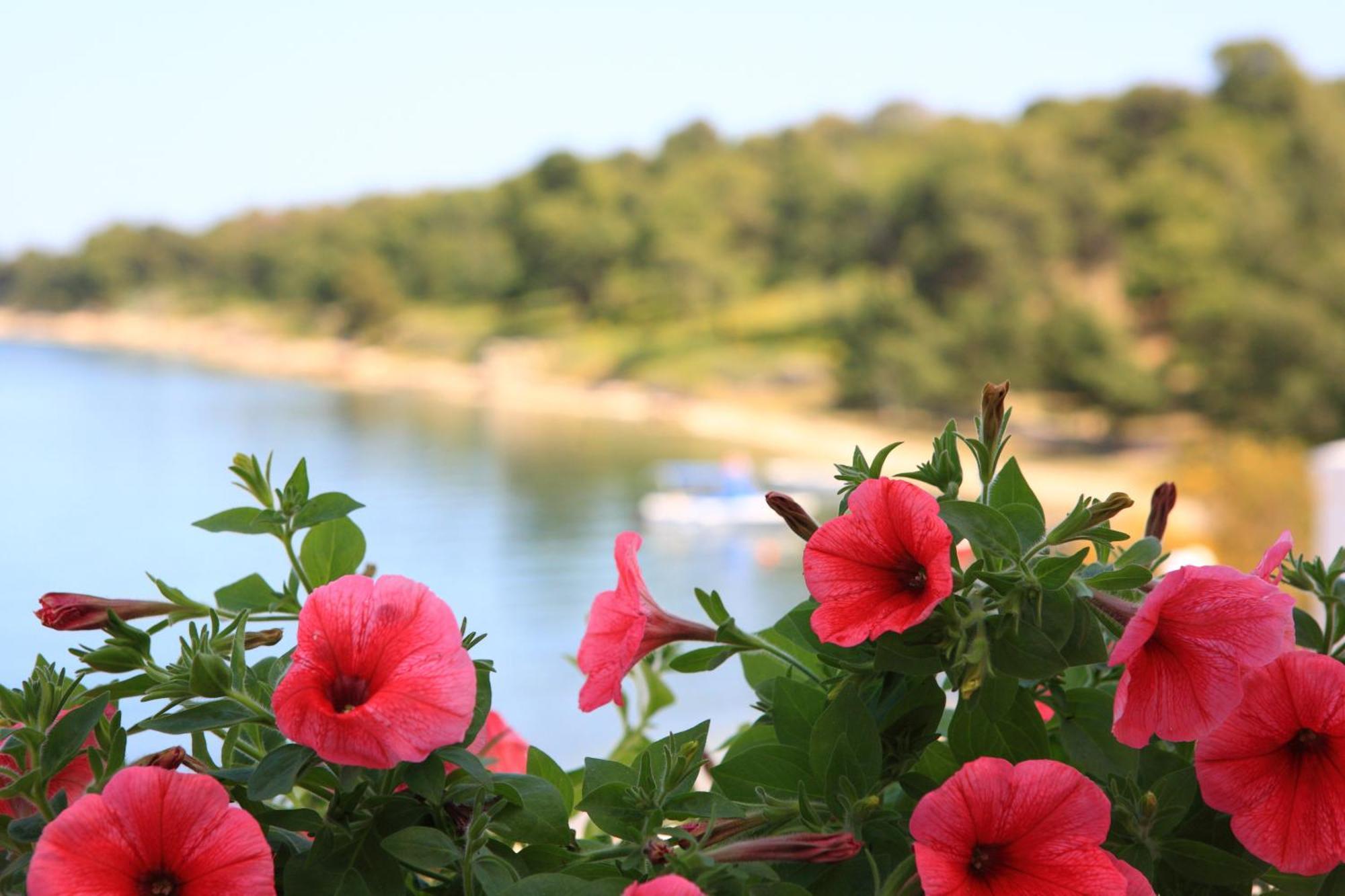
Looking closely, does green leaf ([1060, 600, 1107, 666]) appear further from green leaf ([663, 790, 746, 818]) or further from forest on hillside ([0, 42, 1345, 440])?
forest on hillside ([0, 42, 1345, 440])

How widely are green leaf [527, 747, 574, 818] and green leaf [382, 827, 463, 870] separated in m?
0.09

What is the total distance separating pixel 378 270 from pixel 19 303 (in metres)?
14.0

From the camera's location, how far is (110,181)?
45.1 meters

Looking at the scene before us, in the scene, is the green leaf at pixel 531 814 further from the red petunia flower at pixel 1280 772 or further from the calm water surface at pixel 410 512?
the calm water surface at pixel 410 512

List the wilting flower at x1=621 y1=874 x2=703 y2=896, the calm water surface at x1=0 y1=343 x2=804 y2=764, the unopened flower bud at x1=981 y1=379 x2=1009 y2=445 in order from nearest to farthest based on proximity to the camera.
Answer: the wilting flower at x1=621 y1=874 x2=703 y2=896 → the unopened flower bud at x1=981 y1=379 x2=1009 y2=445 → the calm water surface at x1=0 y1=343 x2=804 y2=764

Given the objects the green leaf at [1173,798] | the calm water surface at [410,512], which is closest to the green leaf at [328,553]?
the green leaf at [1173,798]

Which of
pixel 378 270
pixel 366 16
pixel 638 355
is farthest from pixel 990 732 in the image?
pixel 366 16

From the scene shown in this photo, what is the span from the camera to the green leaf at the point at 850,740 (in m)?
0.30

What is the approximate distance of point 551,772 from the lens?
0.37 metres

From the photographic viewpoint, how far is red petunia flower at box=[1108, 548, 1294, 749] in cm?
30

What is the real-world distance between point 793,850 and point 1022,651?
70 mm

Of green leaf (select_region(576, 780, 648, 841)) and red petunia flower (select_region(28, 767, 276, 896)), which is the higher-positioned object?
red petunia flower (select_region(28, 767, 276, 896))

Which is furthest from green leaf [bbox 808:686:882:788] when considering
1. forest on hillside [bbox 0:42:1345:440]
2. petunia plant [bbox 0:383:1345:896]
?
forest on hillside [bbox 0:42:1345:440]

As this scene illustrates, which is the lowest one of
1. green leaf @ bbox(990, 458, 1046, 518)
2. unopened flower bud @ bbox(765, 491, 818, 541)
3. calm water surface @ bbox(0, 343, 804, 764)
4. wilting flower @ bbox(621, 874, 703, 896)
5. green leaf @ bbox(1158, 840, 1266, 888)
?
calm water surface @ bbox(0, 343, 804, 764)
